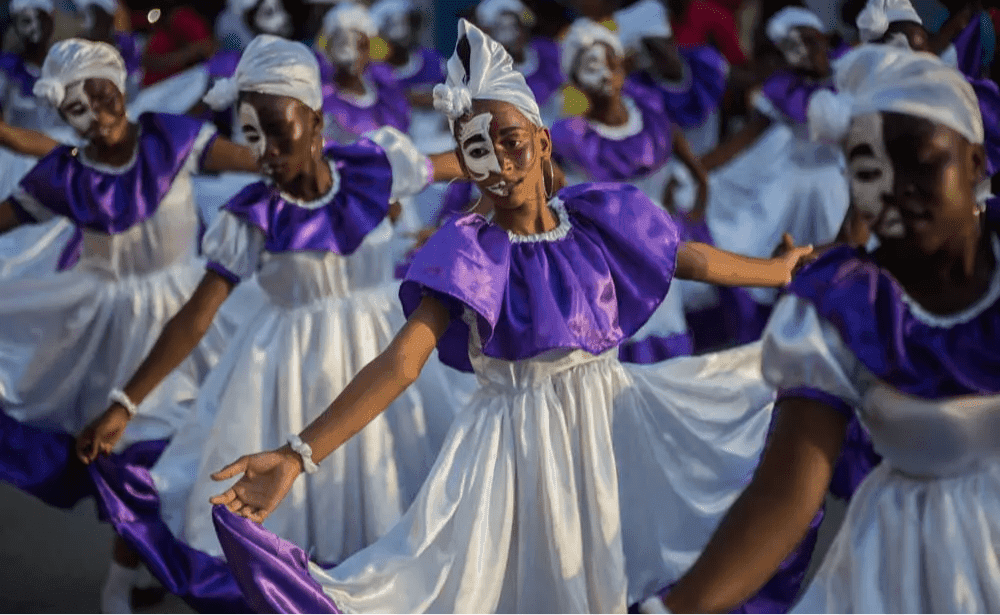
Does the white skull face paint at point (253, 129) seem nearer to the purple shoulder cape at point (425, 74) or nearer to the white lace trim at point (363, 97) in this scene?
the white lace trim at point (363, 97)

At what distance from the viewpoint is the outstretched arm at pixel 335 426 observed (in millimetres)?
2307

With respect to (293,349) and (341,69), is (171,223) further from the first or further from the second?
(341,69)

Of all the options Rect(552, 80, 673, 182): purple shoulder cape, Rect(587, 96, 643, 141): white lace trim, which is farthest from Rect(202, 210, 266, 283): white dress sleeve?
Rect(587, 96, 643, 141): white lace trim

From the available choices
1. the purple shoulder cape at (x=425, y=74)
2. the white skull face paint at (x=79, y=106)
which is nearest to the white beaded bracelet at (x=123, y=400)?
the white skull face paint at (x=79, y=106)

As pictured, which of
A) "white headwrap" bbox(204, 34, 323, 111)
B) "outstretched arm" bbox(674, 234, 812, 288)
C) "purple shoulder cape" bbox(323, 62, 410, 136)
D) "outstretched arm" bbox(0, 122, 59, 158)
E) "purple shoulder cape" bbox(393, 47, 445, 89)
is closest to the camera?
"outstretched arm" bbox(674, 234, 812, 288)

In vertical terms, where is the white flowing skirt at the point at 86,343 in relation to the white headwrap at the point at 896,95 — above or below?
below

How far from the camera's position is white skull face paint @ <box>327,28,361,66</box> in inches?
269

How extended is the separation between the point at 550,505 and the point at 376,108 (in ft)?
14.7

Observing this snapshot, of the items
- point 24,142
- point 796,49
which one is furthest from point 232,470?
point 796,49

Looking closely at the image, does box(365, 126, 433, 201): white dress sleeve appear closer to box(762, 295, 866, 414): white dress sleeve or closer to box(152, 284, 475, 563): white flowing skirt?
box(152, 284, 475, 563): white flowing skirt

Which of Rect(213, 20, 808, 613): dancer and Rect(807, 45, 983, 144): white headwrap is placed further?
Rect(213, 20, 808, 613): dancer

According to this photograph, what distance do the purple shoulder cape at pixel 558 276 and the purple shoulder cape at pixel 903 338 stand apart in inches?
35.0

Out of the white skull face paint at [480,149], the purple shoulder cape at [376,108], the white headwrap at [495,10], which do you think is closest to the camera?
the white skull face paint at [480,149]

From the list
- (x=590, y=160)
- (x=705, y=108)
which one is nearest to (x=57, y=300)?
(x=590, y=160)
